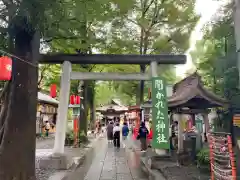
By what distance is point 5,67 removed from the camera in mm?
7496

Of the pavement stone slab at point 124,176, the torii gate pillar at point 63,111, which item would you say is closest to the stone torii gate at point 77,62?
the torii gate pillar at point 63,111

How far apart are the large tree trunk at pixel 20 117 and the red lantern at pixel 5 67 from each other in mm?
502

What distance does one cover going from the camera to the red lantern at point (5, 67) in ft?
24.2

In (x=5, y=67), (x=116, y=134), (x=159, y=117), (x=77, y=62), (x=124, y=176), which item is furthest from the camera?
(x=116, y=134)

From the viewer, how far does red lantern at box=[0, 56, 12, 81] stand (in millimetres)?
7391

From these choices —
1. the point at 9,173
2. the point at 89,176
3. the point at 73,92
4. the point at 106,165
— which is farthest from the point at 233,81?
the point at 73,92

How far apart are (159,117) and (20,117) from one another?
5.65 metres

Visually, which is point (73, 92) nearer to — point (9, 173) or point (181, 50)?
point (181, 50)

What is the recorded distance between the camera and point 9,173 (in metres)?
7.77

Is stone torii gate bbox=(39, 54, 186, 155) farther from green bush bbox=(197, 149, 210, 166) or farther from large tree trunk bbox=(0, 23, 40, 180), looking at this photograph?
green bush bbox=(197, 149, 210, 166)

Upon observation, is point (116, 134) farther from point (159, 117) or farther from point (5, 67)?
point (5, 67)

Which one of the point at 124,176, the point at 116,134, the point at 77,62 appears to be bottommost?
the point at 124,176

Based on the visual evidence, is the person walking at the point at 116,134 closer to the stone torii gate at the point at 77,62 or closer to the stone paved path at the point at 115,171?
→ the stone paved path at the point at 115,171

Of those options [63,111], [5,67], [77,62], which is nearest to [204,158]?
[63,111]
